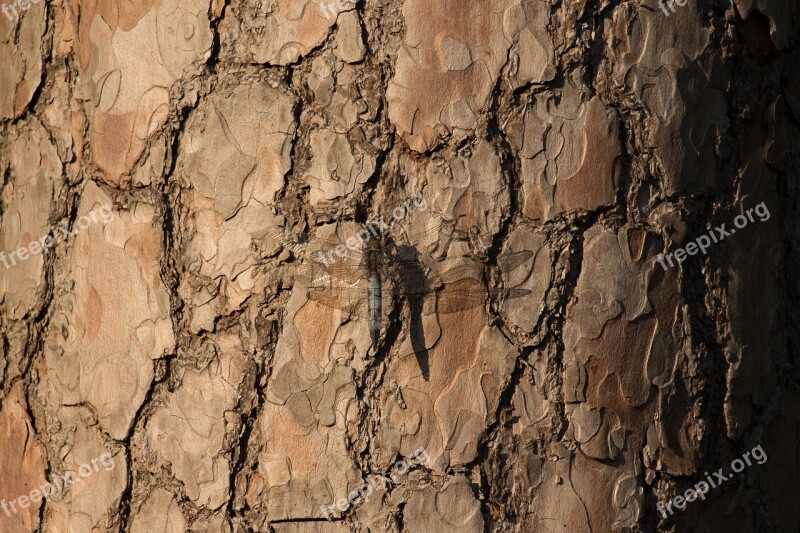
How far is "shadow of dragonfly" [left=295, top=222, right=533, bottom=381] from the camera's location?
132cm

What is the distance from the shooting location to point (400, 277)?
1.33 meters

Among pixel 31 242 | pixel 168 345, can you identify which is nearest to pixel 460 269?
pixel 168 345

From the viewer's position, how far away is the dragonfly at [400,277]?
1.32 meters

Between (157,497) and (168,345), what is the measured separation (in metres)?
0.30

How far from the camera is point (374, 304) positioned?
4.46ft

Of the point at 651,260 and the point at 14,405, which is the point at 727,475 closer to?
the point at 651,260

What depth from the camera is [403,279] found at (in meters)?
1.33

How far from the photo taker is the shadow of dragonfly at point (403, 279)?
1321 mm

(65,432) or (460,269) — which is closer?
(460,269)

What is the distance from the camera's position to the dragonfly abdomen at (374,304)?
1.34 m

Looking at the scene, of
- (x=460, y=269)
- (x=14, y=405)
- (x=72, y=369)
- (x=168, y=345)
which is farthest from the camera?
(x=14, y=405)

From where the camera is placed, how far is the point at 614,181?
137 centimetres

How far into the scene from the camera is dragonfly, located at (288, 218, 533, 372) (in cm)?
132

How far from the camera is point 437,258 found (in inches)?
51.9
